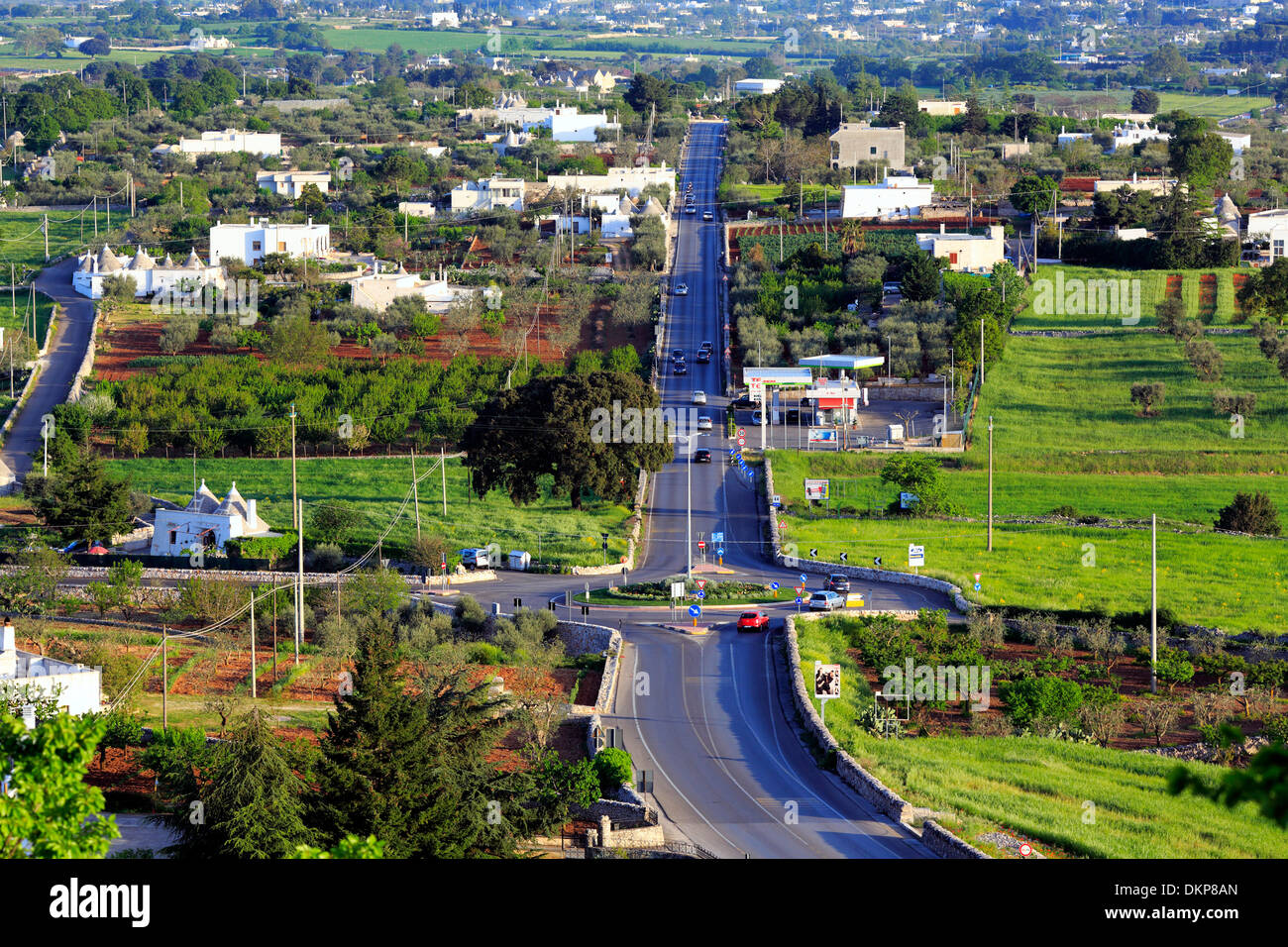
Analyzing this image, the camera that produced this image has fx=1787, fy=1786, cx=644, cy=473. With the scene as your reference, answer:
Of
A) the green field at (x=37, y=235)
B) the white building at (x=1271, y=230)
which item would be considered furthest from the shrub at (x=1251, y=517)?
the green field at (x=37, y=235)

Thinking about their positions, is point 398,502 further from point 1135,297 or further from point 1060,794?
point 1135,297

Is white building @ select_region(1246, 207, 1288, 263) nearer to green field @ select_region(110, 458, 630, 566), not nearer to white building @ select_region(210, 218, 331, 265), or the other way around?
white building @ select_region(210, 218, 331, 265)

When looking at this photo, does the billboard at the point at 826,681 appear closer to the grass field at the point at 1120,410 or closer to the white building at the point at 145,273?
the grass field at the point at 1120,410

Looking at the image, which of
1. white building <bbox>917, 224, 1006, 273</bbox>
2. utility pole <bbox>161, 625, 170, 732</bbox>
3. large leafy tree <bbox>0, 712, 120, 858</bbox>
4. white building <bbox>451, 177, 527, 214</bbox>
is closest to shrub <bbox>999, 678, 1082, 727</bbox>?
utility pole <bbox>161, 625, 170, 732</bbox>

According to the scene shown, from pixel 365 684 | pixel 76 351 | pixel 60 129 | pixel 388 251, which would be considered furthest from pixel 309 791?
pixel 60 129

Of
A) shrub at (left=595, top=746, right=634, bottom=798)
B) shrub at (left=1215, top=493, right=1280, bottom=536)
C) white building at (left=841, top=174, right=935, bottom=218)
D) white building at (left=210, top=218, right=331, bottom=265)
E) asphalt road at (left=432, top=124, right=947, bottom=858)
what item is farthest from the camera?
white building at (left=841, top=174, right=935, bottom=218)
